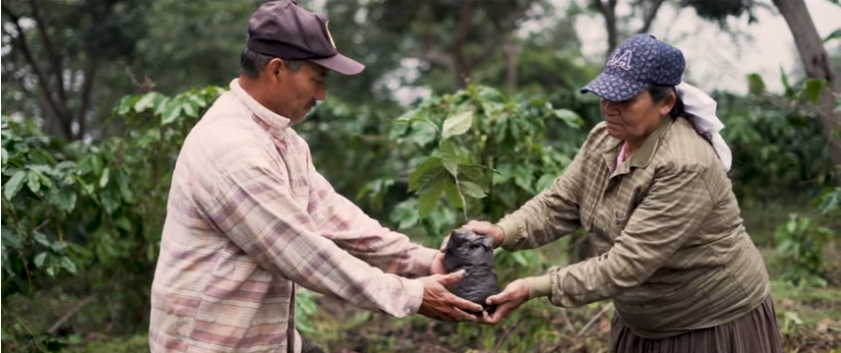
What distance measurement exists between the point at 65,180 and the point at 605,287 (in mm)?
2606

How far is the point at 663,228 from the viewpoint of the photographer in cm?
254

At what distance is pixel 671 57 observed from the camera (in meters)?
2.55

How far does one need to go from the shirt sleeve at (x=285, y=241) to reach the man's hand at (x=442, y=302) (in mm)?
168

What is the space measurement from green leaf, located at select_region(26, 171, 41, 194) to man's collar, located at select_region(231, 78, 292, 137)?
1.61m

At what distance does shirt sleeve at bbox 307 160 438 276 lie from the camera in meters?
2.93

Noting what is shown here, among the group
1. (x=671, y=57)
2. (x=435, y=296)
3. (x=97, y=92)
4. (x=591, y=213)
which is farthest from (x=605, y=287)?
(x=97, y=92)

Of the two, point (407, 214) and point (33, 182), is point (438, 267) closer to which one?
point (407, 214)

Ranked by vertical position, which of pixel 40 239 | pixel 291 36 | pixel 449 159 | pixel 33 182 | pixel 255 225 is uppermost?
pixel 291 36

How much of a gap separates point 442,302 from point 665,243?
0.68m

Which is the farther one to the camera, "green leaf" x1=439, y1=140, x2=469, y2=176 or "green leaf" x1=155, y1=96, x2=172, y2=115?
"green leaf" x1=155, y1=96, x2=172, y2=115

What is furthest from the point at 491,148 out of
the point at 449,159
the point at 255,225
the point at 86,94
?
→ the point at 86,94

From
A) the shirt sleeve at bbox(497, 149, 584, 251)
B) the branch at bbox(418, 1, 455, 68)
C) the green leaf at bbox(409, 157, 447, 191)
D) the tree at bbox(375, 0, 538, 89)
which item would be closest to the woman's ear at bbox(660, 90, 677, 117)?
the shirt sleeve at bbox(497, 149, 584, 251)

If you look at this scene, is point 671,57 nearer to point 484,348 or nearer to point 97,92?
point 484,348

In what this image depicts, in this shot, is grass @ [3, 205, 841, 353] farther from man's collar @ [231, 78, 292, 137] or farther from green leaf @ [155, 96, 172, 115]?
man's collar @ [231, 78, 292, 137]
